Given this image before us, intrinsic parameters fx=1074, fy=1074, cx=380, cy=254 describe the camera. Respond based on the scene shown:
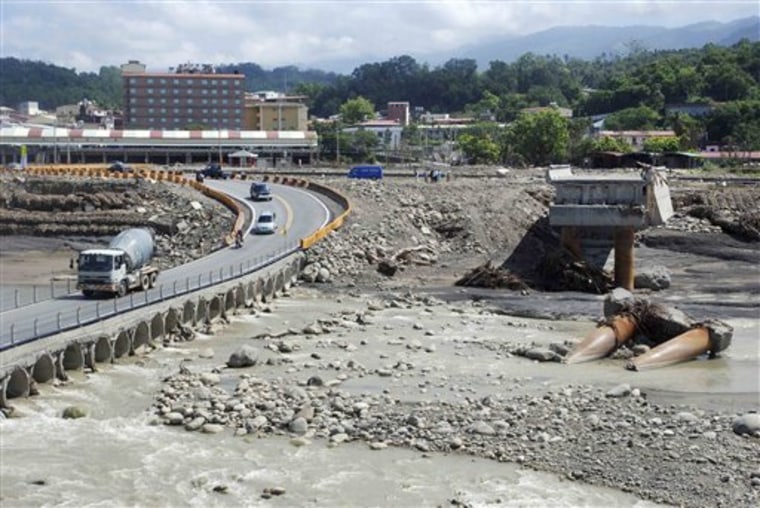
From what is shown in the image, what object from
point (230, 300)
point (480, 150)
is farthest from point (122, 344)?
point (480, 150)

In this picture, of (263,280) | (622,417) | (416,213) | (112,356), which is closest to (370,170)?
(416,213)

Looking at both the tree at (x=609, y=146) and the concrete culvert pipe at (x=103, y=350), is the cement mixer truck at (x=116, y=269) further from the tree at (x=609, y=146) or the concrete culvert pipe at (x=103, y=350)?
the tree at (x=609, y=146)

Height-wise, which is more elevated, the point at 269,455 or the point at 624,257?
the point at 624,257

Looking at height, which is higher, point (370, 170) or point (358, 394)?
point (370, 170)

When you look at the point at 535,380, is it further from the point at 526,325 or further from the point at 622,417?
the point at 526,325

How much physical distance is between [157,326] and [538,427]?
60.9 ft

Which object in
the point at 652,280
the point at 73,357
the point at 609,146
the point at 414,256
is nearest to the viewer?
the point at 73,357

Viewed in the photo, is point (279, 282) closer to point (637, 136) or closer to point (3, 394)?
point (3, 394)

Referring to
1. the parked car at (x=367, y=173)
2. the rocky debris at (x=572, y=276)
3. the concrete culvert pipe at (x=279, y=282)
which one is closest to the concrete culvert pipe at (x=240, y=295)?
the concrete culvert pipe at (x=279, y=282)

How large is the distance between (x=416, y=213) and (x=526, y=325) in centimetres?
2775

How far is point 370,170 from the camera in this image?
104m

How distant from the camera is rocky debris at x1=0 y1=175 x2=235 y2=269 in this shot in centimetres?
7675

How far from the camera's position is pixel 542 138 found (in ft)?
489

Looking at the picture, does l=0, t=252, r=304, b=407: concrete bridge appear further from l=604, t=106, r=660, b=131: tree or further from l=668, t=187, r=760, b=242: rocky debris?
l=604, t=106, r=660, b=131: tree
